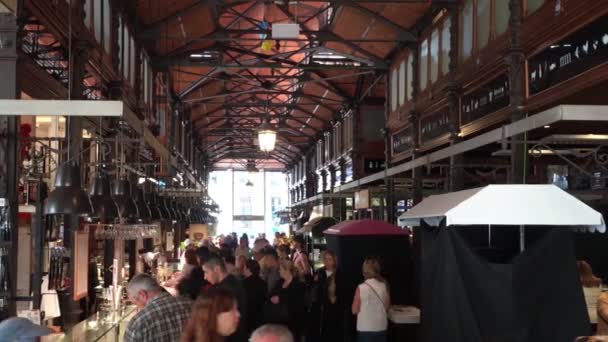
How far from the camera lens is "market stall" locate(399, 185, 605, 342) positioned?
5.35 m

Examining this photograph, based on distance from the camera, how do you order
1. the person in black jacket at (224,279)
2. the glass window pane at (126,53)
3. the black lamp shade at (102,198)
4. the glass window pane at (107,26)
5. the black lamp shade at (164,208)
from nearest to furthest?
the black lamp shade at (102,198) → the person in black jacket at (224,279) → the black lamp shade at (164,208) → the glass window pane at (107,26) → the glass window pane at (126,53)

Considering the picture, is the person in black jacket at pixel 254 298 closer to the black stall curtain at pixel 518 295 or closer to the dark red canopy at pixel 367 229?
the dark red canopy at pixel 367 229

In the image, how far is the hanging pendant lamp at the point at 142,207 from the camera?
817 centimetres

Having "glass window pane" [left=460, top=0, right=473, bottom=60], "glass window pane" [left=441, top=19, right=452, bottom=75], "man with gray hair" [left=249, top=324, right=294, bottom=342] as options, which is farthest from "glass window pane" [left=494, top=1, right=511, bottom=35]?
"man with gray hair" [left=249, top=324, right=294, bottom=342]

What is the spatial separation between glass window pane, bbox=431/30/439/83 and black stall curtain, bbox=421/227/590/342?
23.5 feet

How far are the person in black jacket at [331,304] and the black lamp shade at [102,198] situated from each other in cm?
326

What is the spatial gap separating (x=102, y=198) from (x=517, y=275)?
11.6 ft

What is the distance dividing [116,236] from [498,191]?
6.53 m

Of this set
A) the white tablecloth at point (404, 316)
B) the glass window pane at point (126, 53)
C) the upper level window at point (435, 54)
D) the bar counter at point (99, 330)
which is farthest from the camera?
the glass window pane at point (126, 53)

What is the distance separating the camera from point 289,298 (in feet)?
28.2

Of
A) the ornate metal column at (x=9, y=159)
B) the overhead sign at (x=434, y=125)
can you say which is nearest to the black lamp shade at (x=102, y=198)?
the ornate metal column at (x=9, y=159)

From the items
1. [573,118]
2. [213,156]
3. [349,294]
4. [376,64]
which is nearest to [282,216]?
[213,156]

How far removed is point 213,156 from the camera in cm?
3956

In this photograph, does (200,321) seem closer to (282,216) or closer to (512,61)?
(512,61)
